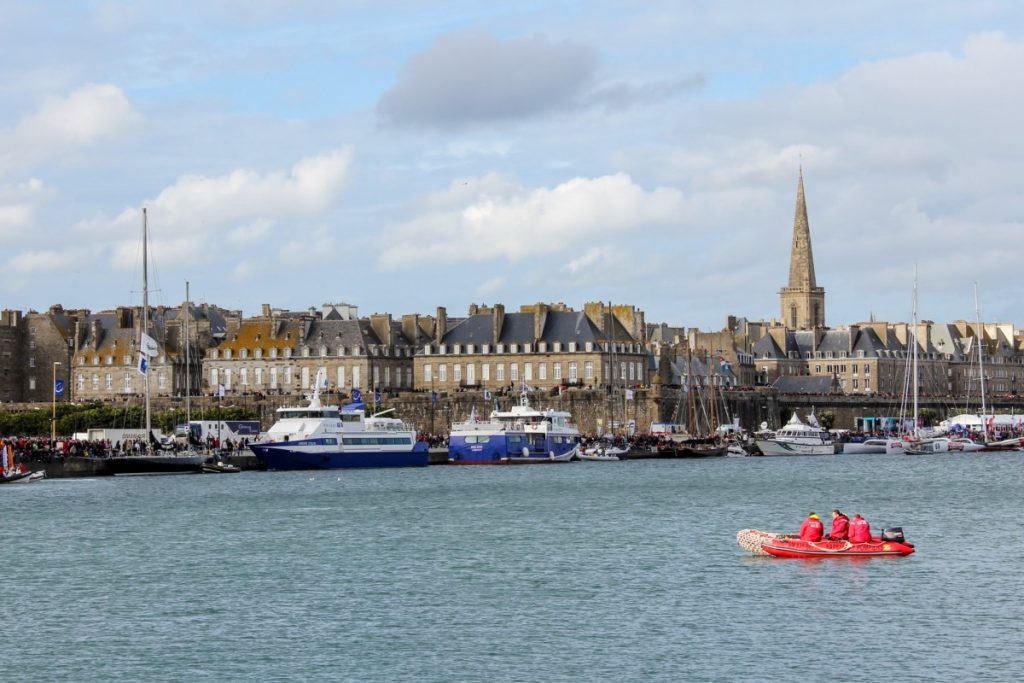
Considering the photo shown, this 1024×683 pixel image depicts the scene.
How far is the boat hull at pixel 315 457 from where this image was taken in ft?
323

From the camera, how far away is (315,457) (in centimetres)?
9956

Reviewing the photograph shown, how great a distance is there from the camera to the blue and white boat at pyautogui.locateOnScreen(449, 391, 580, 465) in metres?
109

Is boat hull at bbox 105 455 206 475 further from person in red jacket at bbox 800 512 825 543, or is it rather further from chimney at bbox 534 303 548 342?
person in red jacket at bbox 800 512 825 543

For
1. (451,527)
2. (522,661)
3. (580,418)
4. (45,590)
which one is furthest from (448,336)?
(522,661)

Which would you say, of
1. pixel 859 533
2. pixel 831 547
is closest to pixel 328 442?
pixel 859 533

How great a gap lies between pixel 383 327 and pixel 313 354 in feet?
19.7

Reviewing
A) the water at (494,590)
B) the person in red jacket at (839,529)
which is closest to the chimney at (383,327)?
the water at (494,590)

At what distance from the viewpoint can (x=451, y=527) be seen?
63.2 meters

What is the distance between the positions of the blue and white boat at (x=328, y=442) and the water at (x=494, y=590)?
19.4 m

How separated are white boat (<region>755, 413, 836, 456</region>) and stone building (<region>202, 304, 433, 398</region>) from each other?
3106 cm

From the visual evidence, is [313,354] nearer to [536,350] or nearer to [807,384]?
[536,350]

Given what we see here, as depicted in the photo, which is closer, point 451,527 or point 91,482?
point 451,527

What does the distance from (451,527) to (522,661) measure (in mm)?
26446

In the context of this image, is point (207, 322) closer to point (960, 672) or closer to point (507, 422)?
point (507, 422)
